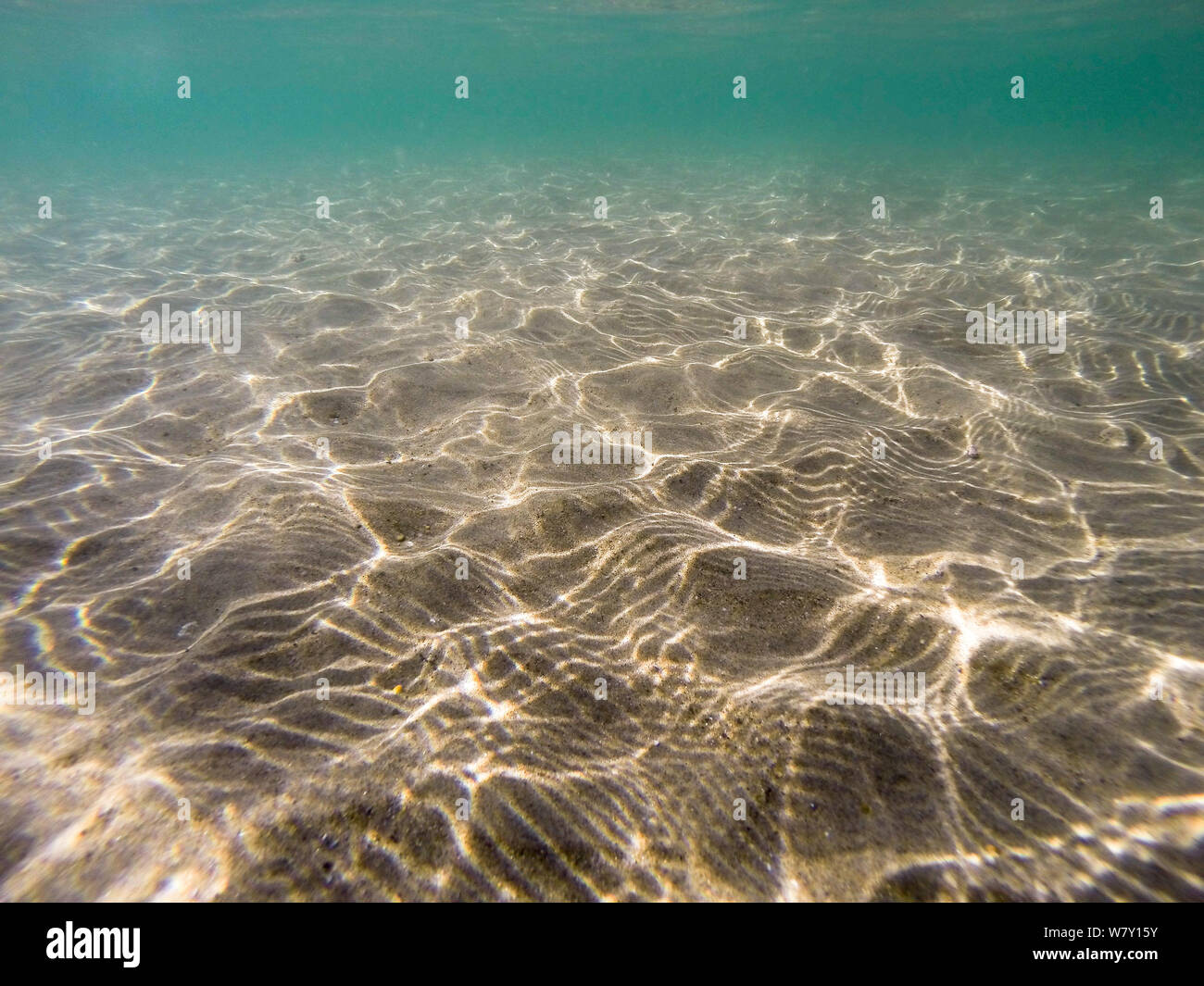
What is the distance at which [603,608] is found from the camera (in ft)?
12.8

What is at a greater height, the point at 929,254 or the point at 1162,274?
the point at 929,254

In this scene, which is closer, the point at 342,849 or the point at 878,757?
the point at 342,849

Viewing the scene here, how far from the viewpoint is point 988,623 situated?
12.2 ft

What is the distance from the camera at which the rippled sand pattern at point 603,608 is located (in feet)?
8.43

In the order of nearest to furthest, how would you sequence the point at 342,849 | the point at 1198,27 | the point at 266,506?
the point at 342,849
the point at 266,506
the point at 1198,27

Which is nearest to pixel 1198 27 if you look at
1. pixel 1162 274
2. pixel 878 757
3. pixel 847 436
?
pixel 1162 274

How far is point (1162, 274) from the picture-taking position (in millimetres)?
11438

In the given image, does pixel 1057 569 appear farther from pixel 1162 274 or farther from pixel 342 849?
pixel 1162 274

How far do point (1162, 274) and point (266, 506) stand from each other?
15.9 metres

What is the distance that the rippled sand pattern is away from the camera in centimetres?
257

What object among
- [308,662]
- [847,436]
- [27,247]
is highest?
[27,247]
